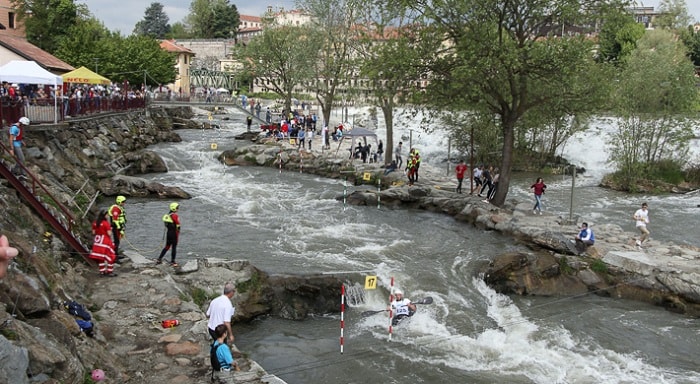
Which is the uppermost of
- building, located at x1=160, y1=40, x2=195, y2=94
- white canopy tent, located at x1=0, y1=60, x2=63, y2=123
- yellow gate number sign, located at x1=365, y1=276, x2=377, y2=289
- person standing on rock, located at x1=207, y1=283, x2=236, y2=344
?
building, located at x1=160, y1=40, x2=195, y2=94

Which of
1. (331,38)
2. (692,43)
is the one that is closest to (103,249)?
(331,38)

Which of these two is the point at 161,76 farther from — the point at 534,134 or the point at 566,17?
the point at 566,17

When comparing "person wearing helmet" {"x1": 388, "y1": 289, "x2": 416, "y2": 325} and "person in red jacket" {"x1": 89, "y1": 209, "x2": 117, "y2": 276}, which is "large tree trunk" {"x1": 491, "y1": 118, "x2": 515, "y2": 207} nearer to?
"person wearing helmet" {"x1": 388, "y1": 289, "x2": 416, "y2": 325}

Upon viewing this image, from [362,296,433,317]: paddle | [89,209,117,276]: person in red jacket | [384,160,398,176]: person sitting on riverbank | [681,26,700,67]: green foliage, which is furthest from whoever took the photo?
[681,26,700,67]: green foliage

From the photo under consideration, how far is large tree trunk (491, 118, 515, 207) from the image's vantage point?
974 inches

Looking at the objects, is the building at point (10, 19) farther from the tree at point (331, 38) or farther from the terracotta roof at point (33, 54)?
the tree at point (331, 38)

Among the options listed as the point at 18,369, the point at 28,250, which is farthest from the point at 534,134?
the point at 18,369

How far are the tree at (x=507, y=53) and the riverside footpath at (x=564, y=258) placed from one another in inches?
124

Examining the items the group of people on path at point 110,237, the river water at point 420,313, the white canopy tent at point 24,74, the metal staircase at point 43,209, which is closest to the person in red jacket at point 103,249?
the group of people on path at point 110,237

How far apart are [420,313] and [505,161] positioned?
1184 cm

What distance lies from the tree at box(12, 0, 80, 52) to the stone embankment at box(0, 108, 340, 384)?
4467 cm

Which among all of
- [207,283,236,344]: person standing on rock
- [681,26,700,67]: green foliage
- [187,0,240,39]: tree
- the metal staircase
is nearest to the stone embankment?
the metal staircase

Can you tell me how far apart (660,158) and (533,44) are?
63.0 feet

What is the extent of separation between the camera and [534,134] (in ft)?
136
